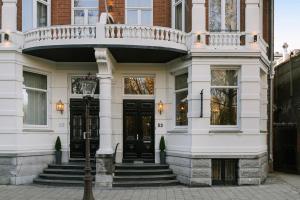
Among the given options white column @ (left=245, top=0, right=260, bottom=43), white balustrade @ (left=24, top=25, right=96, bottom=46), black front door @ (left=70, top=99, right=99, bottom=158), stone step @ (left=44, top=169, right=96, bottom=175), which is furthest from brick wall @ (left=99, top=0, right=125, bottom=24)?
stone step @ (left=44, top=169, right=96, bottom=175)

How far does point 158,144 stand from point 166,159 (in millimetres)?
736

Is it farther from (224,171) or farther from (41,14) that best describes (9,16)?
(224,171)

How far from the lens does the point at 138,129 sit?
795 inches

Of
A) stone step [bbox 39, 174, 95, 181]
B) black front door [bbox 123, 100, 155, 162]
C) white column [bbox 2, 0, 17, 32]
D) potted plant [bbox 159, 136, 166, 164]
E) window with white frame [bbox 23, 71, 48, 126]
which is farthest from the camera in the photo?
black front door [bbox 123, 100, 155, 162]

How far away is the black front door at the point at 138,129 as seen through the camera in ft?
65.9

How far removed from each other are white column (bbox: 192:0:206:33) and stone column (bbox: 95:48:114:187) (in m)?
3.49

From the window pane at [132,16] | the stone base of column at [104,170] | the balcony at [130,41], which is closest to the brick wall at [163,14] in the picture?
the window pane at [132,16]

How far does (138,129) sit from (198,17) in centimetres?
535

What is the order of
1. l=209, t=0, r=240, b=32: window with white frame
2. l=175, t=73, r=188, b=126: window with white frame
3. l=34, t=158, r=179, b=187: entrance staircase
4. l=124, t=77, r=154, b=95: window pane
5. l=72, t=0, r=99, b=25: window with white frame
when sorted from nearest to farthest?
l=34, t=158, r=179, b=187: entrance staircase → l=209, t=0, r=240, b=32: window with white frame → l=175, t=73, r=188, b=126: window with white frame → l=72, t=0, r=99, b=25: window with white frame → l=124, t=77, r=154, b=95: window pane

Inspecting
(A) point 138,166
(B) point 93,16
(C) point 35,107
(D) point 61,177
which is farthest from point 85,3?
(D) point 61,177

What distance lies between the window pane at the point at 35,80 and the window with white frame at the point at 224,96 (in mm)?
6893

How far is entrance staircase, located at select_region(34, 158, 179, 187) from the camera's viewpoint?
57.4 feet

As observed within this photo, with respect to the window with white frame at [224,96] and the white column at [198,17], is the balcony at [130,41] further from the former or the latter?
the window with white frame at [224,96]

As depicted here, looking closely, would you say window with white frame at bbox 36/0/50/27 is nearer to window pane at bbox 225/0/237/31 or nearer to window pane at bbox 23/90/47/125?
window pane at bbox 23/90/47/125
